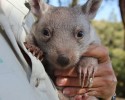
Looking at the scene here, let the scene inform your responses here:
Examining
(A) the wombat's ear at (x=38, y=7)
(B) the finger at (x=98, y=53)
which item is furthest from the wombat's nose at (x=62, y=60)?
→ (A) the wombat's ear at (x=38, y=7)

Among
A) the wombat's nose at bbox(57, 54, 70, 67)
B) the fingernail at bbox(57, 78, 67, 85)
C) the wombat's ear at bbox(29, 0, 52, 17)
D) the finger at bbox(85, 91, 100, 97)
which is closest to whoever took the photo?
the wombat's nose at bbox(57, 54, 70, 67)

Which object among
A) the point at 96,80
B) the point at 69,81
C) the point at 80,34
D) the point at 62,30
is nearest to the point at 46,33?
the point at 62,30

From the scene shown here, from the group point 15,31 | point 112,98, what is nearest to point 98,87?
point 112,98

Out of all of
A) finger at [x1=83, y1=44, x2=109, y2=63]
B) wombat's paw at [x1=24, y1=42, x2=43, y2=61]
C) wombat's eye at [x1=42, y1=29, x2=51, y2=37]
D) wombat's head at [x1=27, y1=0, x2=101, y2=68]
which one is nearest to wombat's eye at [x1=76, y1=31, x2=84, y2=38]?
wombat's head at [x1=27, y1=0, x2=101, y2=68]

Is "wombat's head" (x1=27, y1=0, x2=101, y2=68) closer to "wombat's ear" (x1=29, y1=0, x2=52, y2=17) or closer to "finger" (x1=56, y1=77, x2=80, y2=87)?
"wombat's ear" (x1=29, y1=0, x2=52, y2=17)

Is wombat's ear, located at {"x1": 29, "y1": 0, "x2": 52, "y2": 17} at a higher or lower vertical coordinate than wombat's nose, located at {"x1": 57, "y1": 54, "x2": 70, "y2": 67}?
higher

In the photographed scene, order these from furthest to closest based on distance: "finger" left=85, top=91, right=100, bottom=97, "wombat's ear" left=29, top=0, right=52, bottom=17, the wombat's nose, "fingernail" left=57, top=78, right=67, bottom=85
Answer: "wombat's ear" left=29, top=0, right=52, bottom=17 → "finger" left=85, top=91, right=100, bottom=97 → "fingernail" left=57, top=78, right=67, bottom=85 → the wombat's nose
